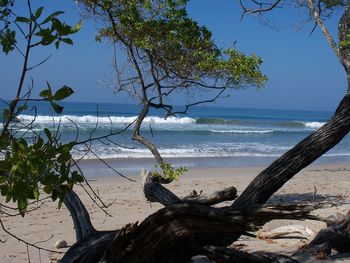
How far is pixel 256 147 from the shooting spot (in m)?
23.7

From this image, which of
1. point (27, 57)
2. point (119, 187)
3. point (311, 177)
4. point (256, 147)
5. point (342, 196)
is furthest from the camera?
point (256, 147)

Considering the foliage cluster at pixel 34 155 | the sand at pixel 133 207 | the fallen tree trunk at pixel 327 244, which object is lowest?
the sand at pixel 133 207

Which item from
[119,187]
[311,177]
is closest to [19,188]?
[119,187]

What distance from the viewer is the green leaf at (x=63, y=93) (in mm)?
1549

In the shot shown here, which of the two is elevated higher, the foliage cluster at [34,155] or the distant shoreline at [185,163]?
the foliage cluster at [34,155]

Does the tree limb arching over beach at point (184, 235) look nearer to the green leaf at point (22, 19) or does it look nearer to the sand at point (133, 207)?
the sand at point (133, 207)

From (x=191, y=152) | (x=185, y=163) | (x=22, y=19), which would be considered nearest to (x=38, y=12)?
(x=22, y=19)

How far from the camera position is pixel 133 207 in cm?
866

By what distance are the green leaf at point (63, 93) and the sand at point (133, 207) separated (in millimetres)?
1341

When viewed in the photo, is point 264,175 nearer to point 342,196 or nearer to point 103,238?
point 103,238

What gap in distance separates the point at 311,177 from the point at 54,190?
1211 cm

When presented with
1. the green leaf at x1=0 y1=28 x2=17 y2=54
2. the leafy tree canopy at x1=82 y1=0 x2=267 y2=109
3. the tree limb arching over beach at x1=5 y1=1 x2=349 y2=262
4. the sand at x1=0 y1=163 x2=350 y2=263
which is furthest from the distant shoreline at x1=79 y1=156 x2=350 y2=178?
the green leaf at x1=0 y1=28 x2=17 y2=54

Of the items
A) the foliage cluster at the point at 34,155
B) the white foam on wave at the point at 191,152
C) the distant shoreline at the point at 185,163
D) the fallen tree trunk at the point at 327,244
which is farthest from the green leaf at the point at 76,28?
the white foam on wave at the point at 191,152

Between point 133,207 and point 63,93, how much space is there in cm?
726
